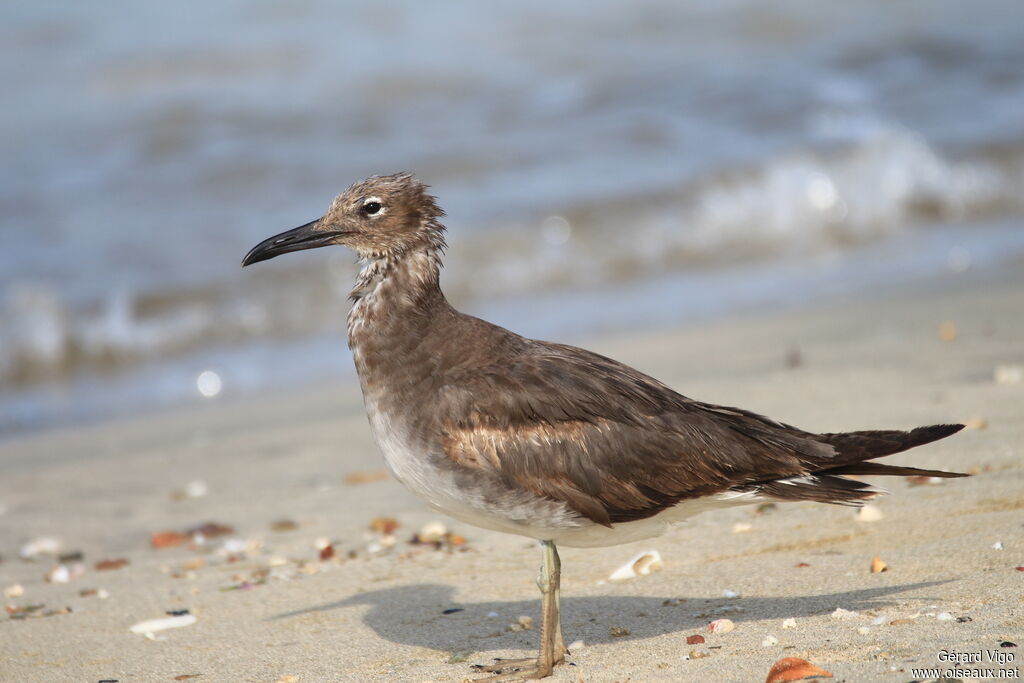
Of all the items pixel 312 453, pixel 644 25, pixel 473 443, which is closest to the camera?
pixel 473 443

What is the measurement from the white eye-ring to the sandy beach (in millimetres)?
1631

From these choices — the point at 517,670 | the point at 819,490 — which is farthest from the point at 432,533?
the point at 819,490

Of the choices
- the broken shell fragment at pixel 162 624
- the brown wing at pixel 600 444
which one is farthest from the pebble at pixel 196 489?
the brown wing at pixel 600 444

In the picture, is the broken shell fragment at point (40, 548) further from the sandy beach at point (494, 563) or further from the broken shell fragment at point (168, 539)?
Answer: the broken shell fragment at point (168, 539)

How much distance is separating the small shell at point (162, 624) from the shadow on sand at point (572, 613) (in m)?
0.37

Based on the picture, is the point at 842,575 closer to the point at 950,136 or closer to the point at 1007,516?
the point at 1007,516

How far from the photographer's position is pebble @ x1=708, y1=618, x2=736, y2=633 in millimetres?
4668

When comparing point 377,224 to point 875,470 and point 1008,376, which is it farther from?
point 1008,376

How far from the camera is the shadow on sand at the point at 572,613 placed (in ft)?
15.8

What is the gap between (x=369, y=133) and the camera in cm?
1705

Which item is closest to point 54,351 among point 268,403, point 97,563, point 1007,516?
point 268,403

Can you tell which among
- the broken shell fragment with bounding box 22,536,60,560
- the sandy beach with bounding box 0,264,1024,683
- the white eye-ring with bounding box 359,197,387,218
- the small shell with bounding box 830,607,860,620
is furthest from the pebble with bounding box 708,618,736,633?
the broken shell fragment with bounding box 22,536,60,560

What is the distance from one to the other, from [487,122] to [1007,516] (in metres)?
12.5

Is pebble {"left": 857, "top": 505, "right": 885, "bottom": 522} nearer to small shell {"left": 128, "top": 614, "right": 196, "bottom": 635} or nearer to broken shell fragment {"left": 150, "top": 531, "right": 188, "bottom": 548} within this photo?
small shell {"left": 128, "top": 614, "right": 196, "bottom": 635}
